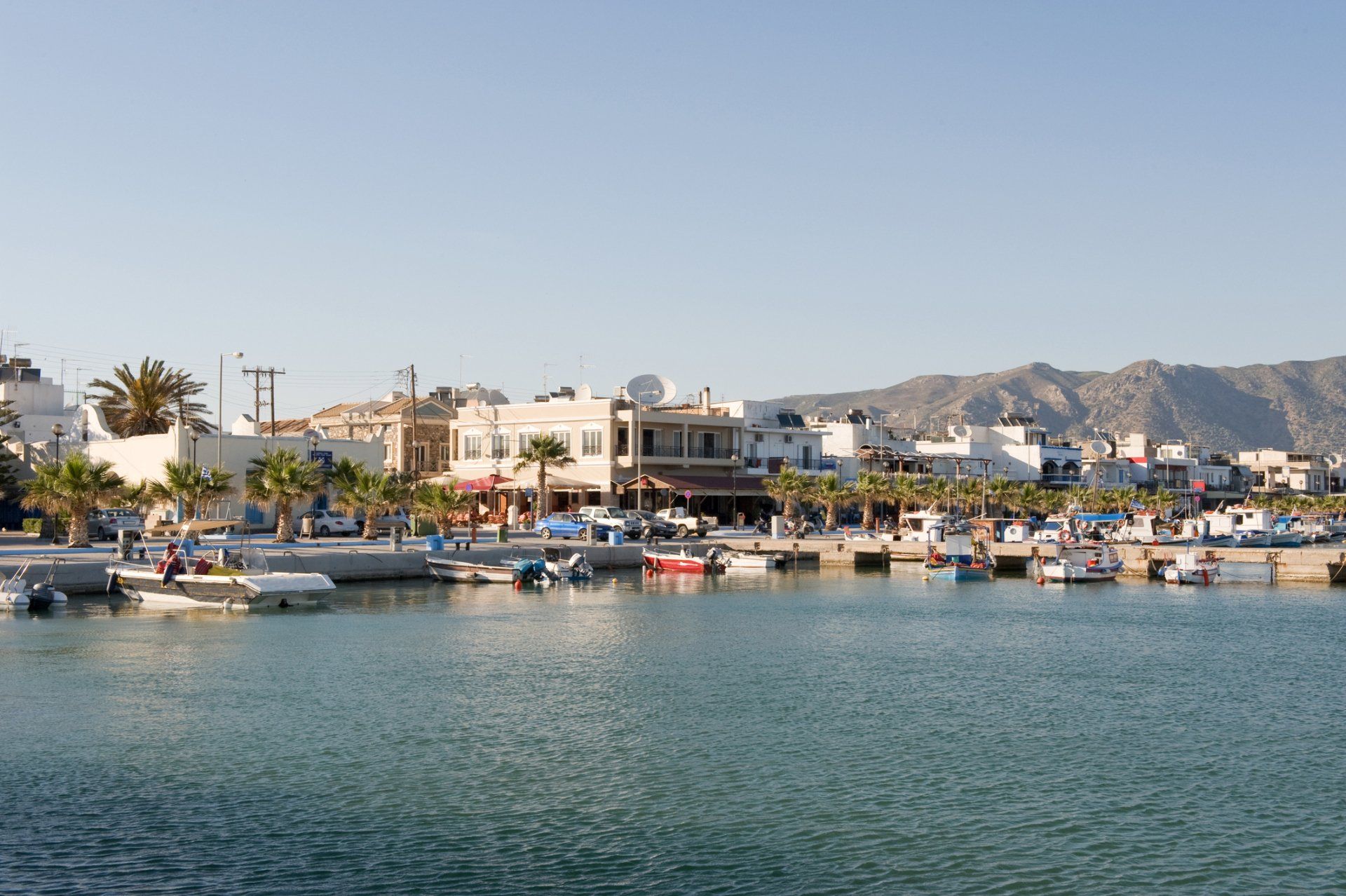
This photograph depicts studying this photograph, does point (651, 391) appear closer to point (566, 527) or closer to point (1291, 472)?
point (566, 527)

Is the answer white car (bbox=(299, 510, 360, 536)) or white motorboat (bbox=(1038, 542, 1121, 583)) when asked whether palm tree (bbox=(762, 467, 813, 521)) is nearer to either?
white motorboat (bbox=(1038, 542, 1121, 583))

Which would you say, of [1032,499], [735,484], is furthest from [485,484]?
[1032,499]

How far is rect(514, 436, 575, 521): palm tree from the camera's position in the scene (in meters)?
85.6

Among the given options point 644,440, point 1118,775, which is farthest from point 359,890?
point 644,440

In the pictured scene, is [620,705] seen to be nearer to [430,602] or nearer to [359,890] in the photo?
[359,890]

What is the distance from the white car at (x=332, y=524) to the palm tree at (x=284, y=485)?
5.26 metres

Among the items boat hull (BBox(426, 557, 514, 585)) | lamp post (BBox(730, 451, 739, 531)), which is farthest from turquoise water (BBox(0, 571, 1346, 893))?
lamp post (BBox(730, 451, 739, 531))

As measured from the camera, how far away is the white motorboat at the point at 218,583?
46625 mm

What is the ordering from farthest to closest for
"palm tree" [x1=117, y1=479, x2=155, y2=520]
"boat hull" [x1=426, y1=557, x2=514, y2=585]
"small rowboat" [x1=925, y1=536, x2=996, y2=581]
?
1. "small rowboat" [x1=925, y1=536, x2=996, y2=581]
2. "palm tree" [x1=117, y1=479, x2=155, y2=520]
3. "boat hull" [x1=426, y1=557, x2=514, y2=585]

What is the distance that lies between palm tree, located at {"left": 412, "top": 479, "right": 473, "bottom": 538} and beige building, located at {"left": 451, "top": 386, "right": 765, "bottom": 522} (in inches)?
616

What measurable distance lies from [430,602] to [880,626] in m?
18.2

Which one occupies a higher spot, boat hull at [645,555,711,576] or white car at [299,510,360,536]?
white car at [299,510,360,536]

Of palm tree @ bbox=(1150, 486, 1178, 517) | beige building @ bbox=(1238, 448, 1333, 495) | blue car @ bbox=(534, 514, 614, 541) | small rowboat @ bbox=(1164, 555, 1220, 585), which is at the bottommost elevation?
small rowboat @ bbox=(1164, 555, 1220, 585)

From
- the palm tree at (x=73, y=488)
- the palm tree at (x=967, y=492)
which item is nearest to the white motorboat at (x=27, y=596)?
the palm tree at (x=73, y=488)
